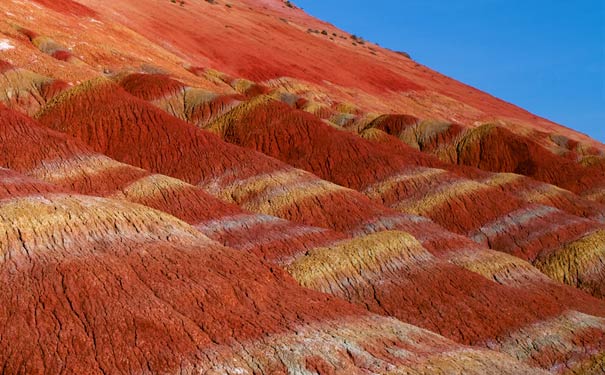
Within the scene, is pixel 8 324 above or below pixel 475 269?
below

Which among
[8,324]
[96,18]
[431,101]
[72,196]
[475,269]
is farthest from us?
[431,101]

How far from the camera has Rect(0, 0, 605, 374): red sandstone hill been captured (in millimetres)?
19422

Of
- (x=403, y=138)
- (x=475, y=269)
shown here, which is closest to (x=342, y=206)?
(x=475, y=269)

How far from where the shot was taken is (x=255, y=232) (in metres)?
35.2

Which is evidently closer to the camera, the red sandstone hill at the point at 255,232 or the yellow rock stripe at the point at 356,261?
the red sandstone hill at the point at 255,232

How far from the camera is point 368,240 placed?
Answer: 3112cm

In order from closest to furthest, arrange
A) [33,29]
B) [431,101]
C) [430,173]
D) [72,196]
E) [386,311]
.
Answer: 1. [72,196]
2. [386,311]
3. [430,173]
4. [33,29]
5. [431,101]

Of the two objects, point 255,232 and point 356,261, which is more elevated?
point 356,261

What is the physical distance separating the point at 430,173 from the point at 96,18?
58345 mm

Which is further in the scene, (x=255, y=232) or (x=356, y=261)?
(x=255, y=232)

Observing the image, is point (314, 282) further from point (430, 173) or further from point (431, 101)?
point (431, 101)

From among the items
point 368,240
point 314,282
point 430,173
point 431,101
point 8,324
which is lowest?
point 8,324

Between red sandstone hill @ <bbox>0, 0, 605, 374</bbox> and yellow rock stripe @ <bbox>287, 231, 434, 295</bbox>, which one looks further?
yellow rock stripe @ <bbox>287, 231, 434, 295</bbox>

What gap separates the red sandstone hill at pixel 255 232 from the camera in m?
19.4
